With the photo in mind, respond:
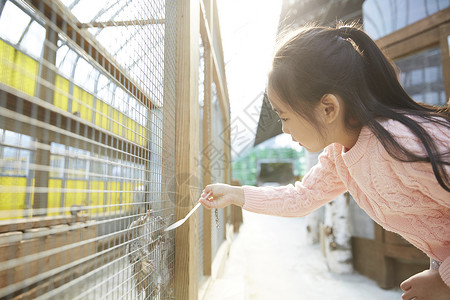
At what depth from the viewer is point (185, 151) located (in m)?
0.79

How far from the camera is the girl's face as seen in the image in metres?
0.71

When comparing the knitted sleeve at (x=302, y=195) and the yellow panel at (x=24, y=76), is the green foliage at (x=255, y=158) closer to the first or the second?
the knitted sleeve at (x=302, y=195)

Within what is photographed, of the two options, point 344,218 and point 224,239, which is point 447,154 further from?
point 224,239

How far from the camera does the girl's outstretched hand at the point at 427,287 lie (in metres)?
0.60

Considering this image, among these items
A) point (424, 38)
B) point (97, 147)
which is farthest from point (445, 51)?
point (97, 147)

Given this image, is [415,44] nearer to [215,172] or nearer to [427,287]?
[215,172]

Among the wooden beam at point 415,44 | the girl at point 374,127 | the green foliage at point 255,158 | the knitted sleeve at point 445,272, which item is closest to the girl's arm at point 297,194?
the girl at point 374,127

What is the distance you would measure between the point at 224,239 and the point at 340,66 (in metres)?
2.07

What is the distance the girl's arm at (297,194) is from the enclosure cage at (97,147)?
0.18 m

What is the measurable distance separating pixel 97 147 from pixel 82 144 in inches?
1.8

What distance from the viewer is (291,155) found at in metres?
12.5

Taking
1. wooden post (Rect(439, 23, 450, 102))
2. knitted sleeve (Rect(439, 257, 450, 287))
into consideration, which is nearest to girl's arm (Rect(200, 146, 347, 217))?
knitted sleeve (Rect(439, 257, 450, 287))

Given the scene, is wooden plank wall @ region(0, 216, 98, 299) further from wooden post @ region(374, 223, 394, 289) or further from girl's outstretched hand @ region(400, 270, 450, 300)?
wooden post @ region(374, 223, 394, 289)

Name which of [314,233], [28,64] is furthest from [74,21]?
[314,233]
